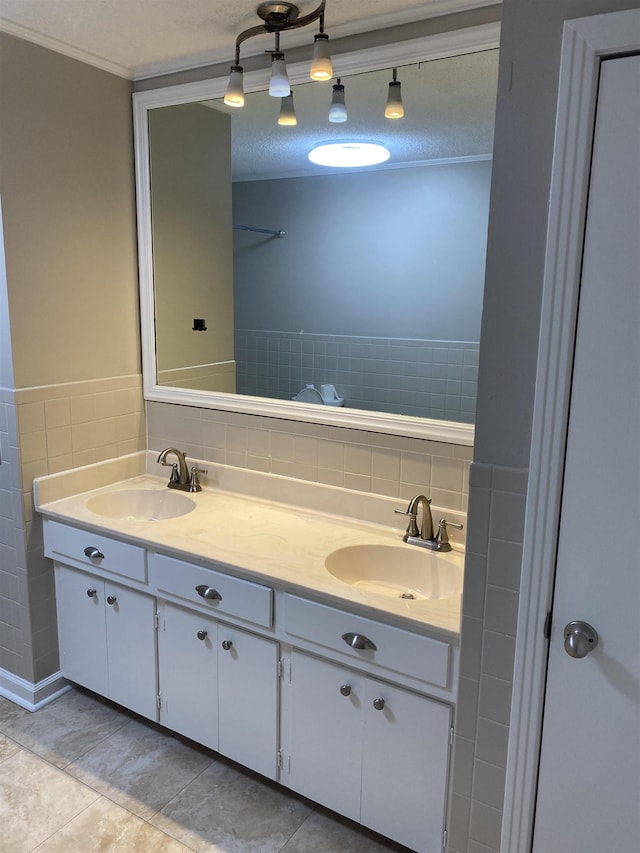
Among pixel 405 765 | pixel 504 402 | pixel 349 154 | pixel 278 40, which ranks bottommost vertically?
pixel 405 765

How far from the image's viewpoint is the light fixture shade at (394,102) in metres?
2.14

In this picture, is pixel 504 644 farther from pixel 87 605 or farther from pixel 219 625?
pixel 87 605

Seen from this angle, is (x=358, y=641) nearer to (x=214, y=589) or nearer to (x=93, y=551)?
(x=214, y=589)

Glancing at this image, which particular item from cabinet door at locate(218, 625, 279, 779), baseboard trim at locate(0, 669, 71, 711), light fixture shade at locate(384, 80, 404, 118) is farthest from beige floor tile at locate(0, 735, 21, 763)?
light fixture shade at locate(384, 80, 404, 118)

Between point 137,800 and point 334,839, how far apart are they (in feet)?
2.11

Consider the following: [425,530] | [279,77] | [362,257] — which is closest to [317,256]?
[362,257]

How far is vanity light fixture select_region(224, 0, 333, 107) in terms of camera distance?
1881 millimetres

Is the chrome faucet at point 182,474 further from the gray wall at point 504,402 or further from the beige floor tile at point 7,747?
the gray wall at point 504,402

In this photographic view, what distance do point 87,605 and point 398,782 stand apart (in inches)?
50.6

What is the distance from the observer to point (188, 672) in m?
2.15

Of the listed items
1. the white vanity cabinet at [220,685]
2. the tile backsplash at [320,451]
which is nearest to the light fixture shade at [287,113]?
the tile backsplash at [320,451]

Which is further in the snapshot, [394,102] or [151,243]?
[151,243]

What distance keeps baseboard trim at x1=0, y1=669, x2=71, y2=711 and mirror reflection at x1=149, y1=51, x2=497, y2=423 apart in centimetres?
128

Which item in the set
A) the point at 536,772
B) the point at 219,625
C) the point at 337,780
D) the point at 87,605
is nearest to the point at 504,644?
the point at 536,772
